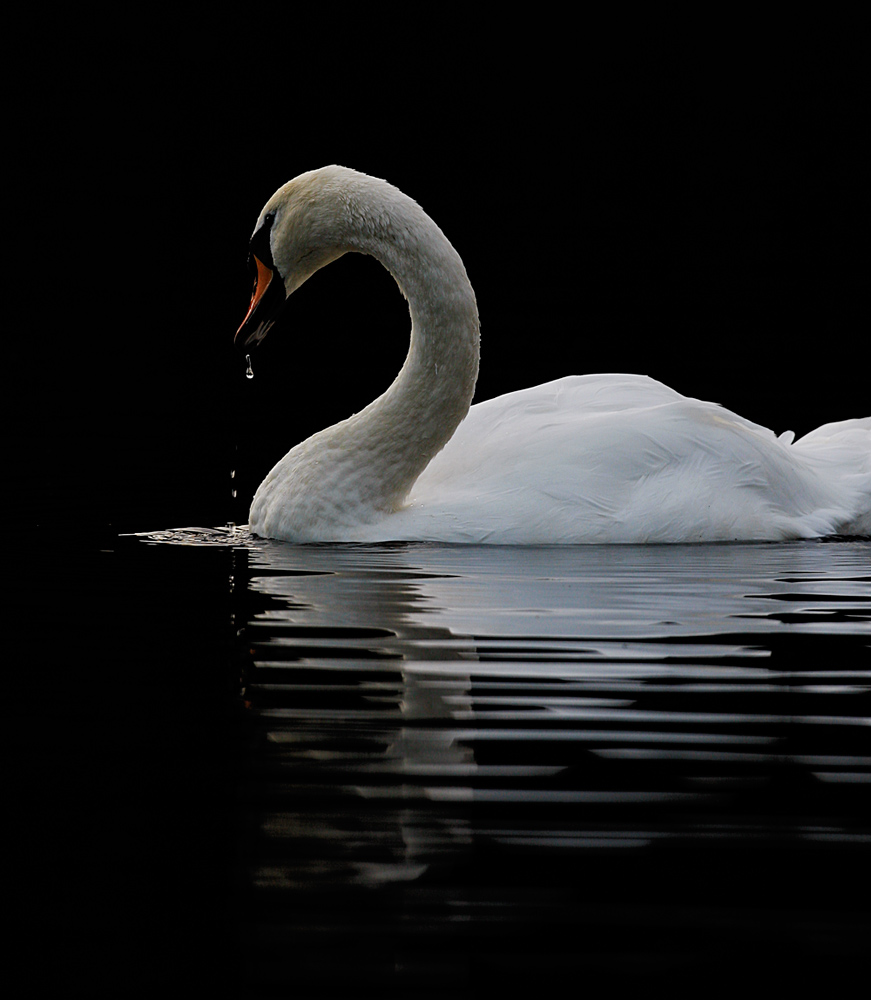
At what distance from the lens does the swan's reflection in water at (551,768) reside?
2514 millimetres

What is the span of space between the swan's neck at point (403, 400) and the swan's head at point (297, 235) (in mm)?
75

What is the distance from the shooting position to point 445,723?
3.60m

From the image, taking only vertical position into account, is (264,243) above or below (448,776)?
above

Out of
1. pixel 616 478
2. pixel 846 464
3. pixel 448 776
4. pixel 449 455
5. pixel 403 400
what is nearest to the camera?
pixel 448 776

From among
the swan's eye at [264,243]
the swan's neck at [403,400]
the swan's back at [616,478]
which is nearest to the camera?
the swan's back at [616,478]

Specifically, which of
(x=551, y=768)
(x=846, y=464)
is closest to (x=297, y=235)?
(x=846, y=464)

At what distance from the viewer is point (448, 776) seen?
10.6 feet

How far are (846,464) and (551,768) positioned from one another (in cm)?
503

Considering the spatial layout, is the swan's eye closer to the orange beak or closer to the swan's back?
the orange beak

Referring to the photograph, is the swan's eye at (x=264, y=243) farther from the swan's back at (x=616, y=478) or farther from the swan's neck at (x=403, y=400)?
the swan's back at (x=616, y=478)

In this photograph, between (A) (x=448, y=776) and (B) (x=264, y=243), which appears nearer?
(A) (x=448, y=776)

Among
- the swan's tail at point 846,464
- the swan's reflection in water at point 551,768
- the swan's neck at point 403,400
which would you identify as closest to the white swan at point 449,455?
the swan's neck at point 403,400

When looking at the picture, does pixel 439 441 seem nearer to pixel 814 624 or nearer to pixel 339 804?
pixel 814 624

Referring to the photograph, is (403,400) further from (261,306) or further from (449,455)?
(261,306)
